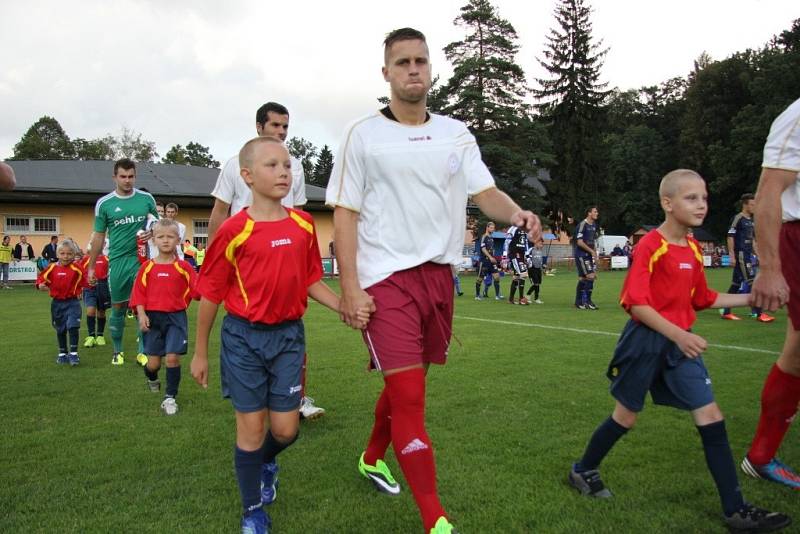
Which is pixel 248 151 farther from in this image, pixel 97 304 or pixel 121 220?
pixel 97 304

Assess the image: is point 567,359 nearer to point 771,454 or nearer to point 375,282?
point 771,454

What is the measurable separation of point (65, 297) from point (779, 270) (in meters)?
8.91

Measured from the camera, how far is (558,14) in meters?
56.1

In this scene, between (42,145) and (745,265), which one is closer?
(745,265)

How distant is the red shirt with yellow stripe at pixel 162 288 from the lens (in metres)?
6.54

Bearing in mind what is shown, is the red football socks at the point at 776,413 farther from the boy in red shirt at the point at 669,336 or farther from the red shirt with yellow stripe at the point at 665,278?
the red shirt with yellow stripe at the point at 665,278

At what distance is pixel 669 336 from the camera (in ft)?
10.7

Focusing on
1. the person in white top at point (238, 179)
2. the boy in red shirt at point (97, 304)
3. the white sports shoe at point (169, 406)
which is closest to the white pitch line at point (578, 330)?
the person in white top at point (238, 179)

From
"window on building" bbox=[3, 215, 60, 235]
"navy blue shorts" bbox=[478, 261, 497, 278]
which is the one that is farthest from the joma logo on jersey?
"window on building" bbox=[3, 215, 60, 235]

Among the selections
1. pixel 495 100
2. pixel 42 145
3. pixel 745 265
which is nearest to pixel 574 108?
pixel 495 100

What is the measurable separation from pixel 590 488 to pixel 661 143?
235ft

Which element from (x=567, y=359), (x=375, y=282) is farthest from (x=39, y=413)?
(x=567, y=359)

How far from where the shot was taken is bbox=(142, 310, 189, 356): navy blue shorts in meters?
6.45

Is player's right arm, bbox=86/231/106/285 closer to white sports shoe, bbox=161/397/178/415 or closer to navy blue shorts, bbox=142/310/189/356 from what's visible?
navy blue shorts, bbox=142/310/189/356
